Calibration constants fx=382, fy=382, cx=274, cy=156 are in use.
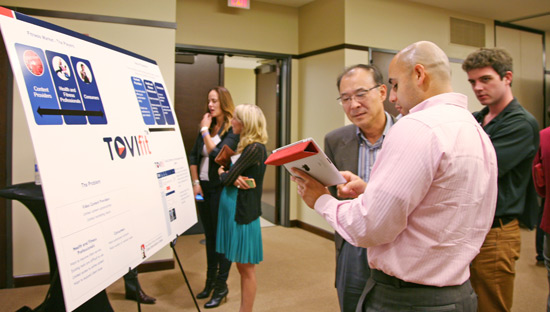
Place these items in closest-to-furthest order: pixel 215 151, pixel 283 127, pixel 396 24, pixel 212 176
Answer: pixel 215 151 → pixel 212 176 → pixel 396 24 → pixel 283 127

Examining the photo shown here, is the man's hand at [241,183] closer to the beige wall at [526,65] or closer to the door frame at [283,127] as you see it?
the door frame at [283,127]

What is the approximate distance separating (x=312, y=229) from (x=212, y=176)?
2.47 metres

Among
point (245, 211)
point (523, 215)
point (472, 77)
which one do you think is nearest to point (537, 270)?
point (523, 215)

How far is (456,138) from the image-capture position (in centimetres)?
103

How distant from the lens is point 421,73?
3.81ft

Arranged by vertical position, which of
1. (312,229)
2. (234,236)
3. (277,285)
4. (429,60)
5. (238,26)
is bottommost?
(277,285)

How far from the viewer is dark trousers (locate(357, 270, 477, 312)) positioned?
3.58 ft

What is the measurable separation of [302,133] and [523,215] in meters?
3.60

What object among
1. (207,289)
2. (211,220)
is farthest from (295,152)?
(207,289)

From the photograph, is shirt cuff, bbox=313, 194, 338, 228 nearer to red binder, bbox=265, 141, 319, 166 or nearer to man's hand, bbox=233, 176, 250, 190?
red binder, bbox=265, 141, 319, 166

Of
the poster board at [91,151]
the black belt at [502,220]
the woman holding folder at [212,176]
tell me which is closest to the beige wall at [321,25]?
the woman holding folder at [212,176]

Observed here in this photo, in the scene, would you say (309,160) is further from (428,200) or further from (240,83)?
(240,83)

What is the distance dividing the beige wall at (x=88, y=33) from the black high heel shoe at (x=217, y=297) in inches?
38.3

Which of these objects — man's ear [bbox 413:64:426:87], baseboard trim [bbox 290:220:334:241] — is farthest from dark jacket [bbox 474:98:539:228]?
baseboard trim [bbox 290:220:334:241]
